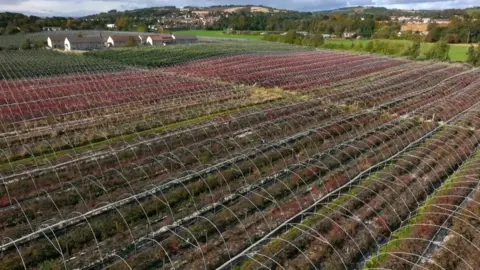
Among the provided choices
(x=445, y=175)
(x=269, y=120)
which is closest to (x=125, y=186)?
(x=269, y=120)

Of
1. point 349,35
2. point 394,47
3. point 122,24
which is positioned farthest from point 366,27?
point 122,24

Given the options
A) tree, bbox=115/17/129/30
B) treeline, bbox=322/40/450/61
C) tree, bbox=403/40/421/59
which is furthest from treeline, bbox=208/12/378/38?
tree, bbox=403/40/421/59

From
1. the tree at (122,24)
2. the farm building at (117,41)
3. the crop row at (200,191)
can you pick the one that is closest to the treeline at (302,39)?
the farm building at (117,41)

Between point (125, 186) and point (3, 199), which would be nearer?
point (3, 199)

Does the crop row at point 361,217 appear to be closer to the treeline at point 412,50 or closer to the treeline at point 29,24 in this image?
the treeline at point 412,50

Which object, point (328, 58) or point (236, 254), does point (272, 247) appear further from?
point (328, 58)

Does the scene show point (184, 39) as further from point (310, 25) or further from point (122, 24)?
point (122, 24)
